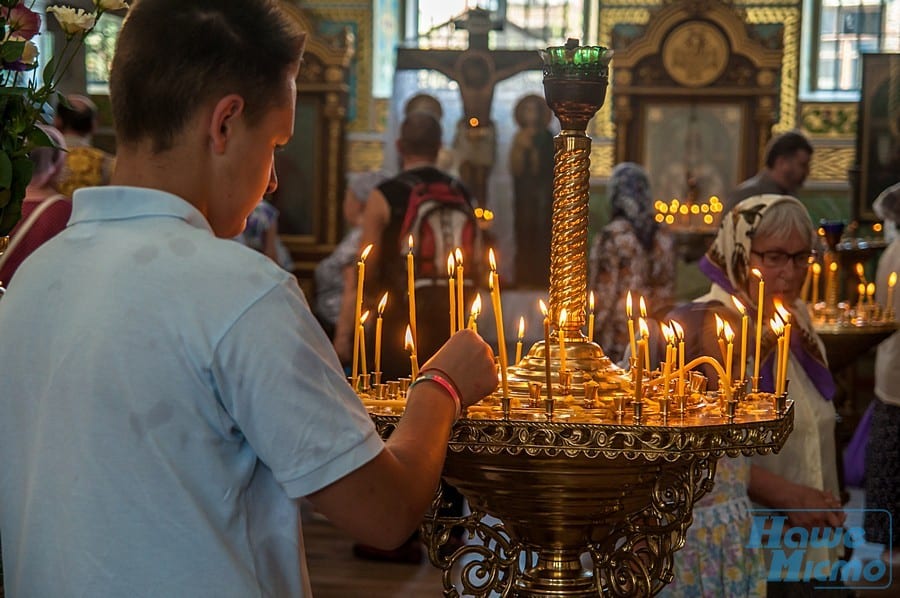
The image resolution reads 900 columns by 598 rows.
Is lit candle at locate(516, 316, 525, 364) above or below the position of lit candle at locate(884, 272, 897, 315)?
above

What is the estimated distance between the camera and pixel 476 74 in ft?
34.7

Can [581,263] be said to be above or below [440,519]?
above

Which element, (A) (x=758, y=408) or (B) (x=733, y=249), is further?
(B) (x=733, y=249)

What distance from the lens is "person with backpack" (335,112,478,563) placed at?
464 centimetres

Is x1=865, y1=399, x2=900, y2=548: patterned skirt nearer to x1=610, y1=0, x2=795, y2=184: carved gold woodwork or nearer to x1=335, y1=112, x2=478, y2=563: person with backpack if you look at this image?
x1=335, y1=112, x2=478, y2=563: person with backpack

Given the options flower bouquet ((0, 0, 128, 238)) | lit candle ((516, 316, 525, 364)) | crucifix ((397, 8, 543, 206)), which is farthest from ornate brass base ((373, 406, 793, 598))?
crucifix ((397, 8, 543, 206))

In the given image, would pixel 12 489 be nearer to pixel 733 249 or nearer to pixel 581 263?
pixel 581 263

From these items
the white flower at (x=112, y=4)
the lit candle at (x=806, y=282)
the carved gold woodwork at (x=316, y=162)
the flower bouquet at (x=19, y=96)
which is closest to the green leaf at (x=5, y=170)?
the flower bouquet at (x=19, y=96)

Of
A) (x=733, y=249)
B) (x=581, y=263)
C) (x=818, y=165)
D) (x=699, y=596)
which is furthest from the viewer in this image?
(x=818, y=165)

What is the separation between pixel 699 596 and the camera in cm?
249

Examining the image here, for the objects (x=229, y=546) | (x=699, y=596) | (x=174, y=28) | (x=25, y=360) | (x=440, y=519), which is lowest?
(x=699, y=596)

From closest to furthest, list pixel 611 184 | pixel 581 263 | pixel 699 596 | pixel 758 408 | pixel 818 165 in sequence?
1. pixel 758 408
2. pixel 581 263
3. pixel 699 596
4. pixel 611 184
5. pixel 818 165

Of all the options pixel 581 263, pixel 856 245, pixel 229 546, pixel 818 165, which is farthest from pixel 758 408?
pixel 818 165

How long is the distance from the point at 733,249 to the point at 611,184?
8.67 ft
